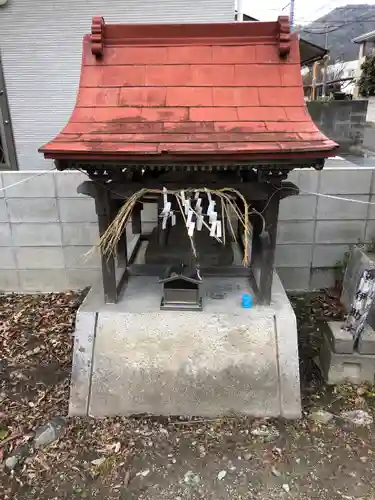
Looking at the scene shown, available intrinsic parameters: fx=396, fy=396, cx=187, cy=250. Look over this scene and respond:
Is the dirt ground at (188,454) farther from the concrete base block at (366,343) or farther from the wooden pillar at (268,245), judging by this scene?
the wooden pillar at (268,245)

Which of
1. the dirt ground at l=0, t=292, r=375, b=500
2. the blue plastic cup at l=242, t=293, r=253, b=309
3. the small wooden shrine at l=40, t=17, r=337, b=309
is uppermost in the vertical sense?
the small wooden shrine at l=40, t=17, r=337, b=309

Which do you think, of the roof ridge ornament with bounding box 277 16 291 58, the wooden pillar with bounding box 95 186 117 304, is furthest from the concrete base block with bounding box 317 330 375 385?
the roof ridge ornament with bounding box 277 16 291 58

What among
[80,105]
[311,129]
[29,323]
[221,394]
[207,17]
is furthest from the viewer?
[207,17]

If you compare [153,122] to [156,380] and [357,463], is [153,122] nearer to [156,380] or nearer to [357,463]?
[156,380]

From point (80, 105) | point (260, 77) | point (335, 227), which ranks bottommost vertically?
point (335, 227)

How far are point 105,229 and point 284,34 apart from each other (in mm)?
2511

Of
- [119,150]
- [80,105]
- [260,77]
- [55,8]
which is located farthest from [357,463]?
[55,8]

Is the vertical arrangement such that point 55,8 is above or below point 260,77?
above

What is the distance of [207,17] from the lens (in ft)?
19.7

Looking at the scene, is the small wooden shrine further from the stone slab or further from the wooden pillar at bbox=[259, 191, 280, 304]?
the stone slab

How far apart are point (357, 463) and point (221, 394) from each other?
131 cm

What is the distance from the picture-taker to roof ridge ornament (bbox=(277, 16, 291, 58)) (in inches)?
144

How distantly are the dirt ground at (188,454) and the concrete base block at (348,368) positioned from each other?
0.32 ft

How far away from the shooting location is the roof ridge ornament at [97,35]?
147 inches
